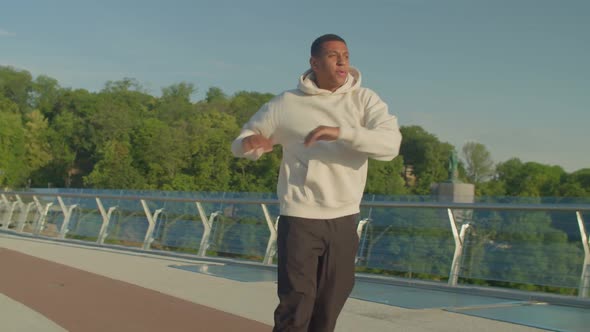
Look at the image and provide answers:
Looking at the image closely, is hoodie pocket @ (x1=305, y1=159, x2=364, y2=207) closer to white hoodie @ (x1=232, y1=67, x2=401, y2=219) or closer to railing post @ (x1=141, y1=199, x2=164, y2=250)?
white hoodie @ (x1=232, y1=67, x2=401, y2=219)

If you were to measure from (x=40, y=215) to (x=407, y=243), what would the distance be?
1341 cm

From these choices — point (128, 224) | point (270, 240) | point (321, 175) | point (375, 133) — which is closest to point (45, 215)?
point (128, 224)

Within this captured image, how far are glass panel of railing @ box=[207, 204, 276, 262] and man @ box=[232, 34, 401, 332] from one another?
8403 millimetres

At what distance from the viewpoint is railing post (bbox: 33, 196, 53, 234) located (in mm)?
20641

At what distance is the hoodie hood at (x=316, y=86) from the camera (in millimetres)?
4117

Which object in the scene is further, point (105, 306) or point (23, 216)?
point (23, 216)

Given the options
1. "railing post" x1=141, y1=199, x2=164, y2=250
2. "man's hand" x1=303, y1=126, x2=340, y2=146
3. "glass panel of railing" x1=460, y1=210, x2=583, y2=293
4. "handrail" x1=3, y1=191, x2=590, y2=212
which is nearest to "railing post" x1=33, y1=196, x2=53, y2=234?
"handrail" x1=3, y1=191, x2=590, y2=212

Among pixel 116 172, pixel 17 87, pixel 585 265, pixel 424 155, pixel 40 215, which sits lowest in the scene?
pixel 40 215

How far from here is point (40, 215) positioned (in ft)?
68.8

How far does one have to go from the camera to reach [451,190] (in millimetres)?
52719

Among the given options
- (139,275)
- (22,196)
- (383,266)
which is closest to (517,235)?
(383,266)

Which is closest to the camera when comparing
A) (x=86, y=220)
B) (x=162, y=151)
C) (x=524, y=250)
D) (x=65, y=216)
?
(x=524, y=250)

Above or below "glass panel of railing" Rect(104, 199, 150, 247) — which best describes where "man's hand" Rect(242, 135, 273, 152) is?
above

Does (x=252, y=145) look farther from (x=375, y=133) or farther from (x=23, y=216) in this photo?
(x=23, y=216)
